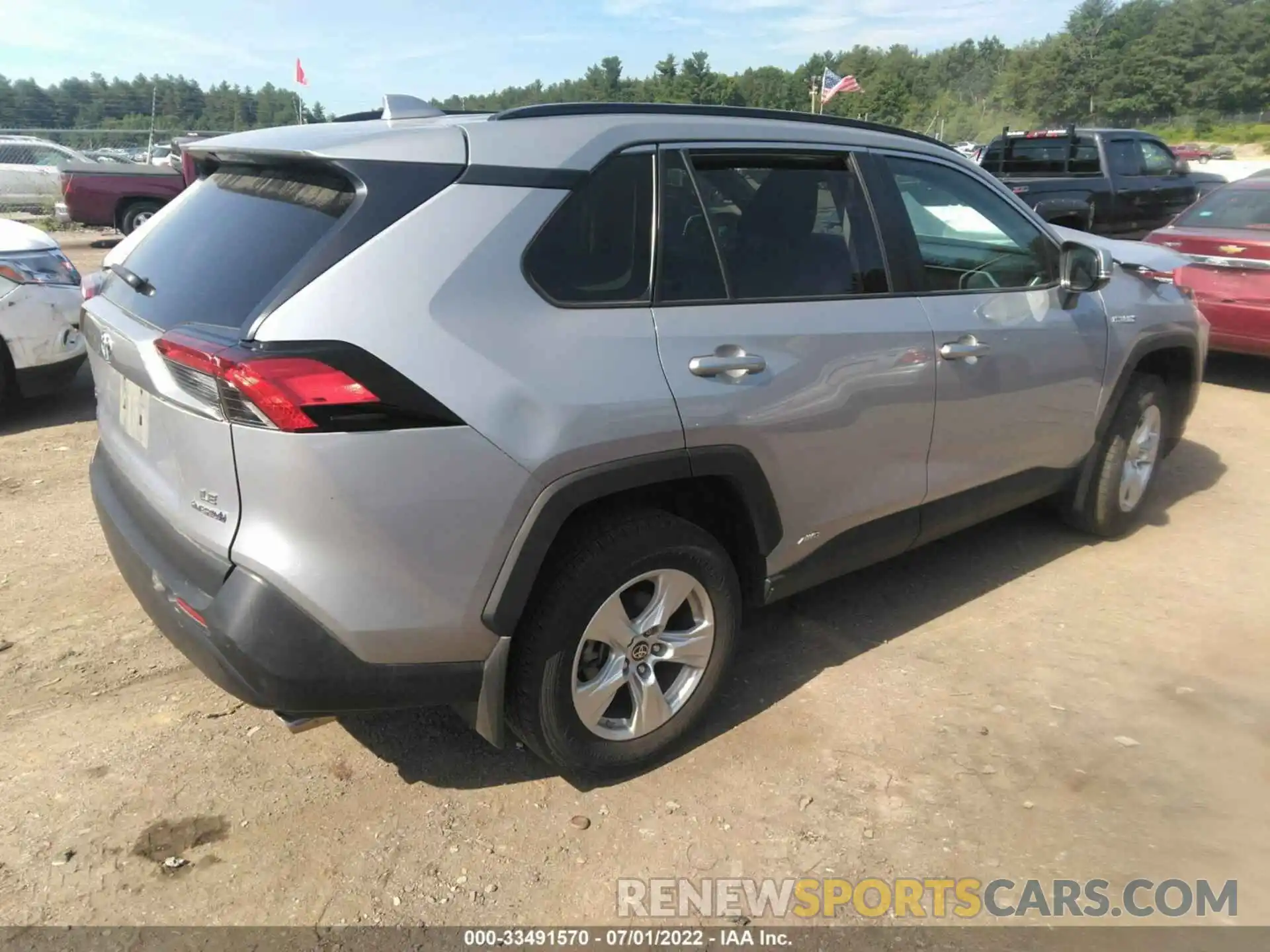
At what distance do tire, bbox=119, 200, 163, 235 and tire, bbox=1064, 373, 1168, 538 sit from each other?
14649mm

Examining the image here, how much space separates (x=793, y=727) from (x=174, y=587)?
1.94m

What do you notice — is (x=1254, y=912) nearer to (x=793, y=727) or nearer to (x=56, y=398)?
(x=793, y=727)

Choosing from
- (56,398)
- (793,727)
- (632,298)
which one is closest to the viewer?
(632,298)

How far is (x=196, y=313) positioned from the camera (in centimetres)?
245

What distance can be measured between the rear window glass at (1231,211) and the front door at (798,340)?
5.95 m

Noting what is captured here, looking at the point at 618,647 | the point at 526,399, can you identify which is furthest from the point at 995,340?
the point at 526,399

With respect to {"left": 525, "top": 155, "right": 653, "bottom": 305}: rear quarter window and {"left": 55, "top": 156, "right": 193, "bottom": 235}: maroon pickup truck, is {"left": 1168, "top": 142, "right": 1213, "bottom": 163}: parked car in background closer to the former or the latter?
{"left": 55, "top": 156, "right": 193, "bottom": 235}: maroon pickup truck

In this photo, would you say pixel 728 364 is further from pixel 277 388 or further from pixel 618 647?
pixel 277 388

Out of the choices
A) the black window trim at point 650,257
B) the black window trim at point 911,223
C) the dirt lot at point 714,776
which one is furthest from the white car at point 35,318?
the black window trim at point 911,223

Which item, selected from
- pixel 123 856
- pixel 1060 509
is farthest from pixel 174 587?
pixel 1060 509

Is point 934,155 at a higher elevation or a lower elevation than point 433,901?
higher

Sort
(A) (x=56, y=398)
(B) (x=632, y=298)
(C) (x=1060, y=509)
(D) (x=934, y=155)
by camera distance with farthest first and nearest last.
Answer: (A) (x=56, y=398) → (C) (x=1060, y=509) → (D) (x=934, y=155) → (B) (x=632, y=298)

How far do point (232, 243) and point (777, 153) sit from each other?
1699 mm

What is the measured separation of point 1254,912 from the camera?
252 cm
